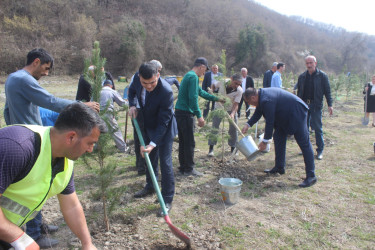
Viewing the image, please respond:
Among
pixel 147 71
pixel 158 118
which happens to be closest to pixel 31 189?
pixel 147 71

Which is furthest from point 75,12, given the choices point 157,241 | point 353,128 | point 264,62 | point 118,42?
point 157,241

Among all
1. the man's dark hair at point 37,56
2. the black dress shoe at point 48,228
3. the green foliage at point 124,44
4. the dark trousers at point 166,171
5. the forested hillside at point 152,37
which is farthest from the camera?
the green foliage at point 124,44

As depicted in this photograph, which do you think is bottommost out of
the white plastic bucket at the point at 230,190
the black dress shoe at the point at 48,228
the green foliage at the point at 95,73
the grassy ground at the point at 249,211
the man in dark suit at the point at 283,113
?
the grassy ground at the point at 249,211

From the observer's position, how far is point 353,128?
8.80 metres

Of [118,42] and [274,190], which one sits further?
[118,42]

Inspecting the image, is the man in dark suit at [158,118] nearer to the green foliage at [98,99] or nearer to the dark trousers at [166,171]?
the dark trousers at [166,171]

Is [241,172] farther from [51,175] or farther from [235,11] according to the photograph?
[235,11]

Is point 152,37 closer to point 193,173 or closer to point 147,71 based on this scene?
point 193,173

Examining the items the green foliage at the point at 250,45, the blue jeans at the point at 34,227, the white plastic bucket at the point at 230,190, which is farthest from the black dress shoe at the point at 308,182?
the green foliage at the point at 250,45

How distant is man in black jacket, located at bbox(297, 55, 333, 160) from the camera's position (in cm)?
548

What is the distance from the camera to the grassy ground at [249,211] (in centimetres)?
291

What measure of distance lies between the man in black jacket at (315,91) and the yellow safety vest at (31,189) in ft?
17.4

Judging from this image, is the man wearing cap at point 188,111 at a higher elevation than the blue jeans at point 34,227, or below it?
higher

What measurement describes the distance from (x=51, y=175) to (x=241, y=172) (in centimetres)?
377
